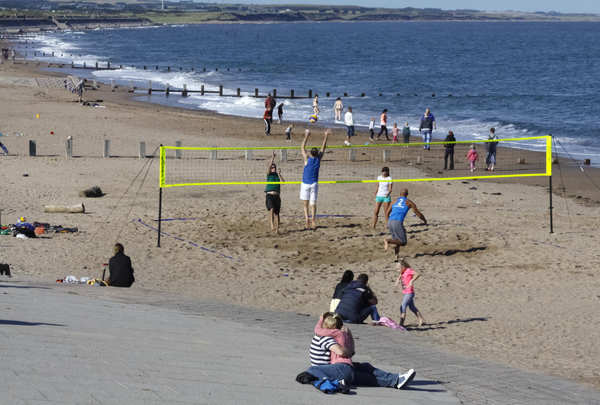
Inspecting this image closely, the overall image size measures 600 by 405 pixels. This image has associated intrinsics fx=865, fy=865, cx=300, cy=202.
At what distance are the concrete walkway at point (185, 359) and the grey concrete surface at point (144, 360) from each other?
0.01 meters

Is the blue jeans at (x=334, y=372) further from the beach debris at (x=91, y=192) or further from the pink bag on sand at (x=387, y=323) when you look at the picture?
the beach debris at (x=91, y=192)

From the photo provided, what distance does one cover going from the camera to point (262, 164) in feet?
86.2

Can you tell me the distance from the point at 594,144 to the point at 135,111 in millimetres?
21002

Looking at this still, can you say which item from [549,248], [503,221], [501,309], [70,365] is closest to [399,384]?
[70,365]

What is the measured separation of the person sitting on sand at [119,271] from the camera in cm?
1307

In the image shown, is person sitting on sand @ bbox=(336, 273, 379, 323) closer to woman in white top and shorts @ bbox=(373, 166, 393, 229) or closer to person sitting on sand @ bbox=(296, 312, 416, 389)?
person sitting on sand @ bbox=(296, 312, 416, 389)

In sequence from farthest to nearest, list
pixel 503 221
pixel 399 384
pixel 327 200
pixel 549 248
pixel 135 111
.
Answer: pixel 135 111, pixel 327 200, pixel 503 221, pixel 549 248, pixel 399 384

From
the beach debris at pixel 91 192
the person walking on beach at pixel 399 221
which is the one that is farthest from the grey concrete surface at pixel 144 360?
the beach debris at pixel 91 192

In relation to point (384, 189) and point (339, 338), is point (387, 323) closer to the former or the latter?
point (339, 338)

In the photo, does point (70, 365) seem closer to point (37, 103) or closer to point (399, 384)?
point (399, 384)

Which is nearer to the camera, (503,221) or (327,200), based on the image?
(503,221)

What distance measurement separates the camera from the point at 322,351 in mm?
8352

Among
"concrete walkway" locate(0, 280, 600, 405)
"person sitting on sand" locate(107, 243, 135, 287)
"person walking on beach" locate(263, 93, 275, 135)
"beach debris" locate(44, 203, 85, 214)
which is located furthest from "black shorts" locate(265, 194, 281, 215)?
"person walking on beach" locate(263, 93, 275, 135)

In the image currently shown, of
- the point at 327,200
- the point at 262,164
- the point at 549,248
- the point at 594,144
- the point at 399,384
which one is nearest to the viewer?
the point at 399,384
